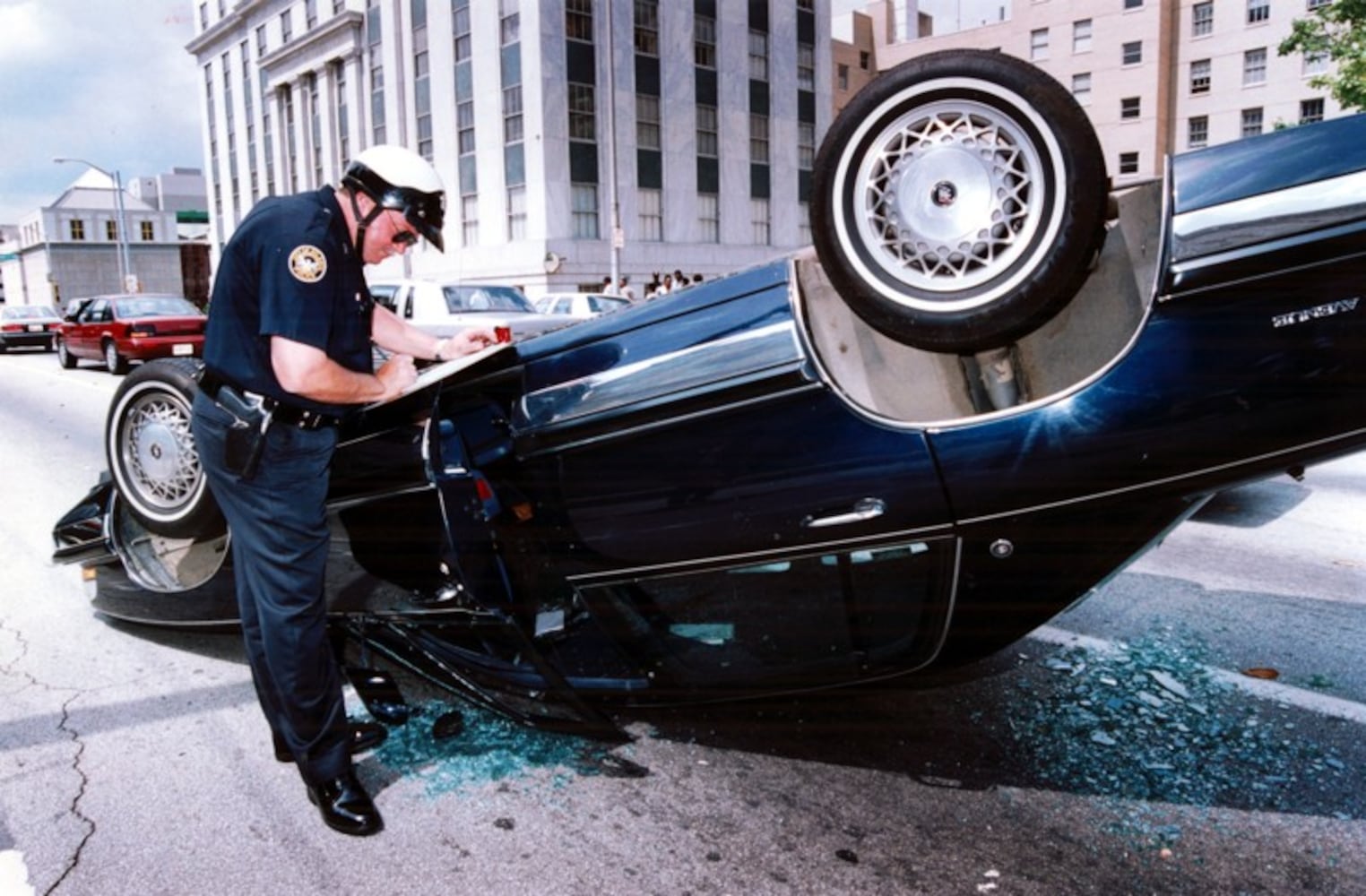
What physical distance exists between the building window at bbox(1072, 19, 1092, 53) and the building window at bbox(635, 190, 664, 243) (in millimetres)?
26910

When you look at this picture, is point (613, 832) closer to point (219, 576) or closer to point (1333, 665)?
point (219, 576)

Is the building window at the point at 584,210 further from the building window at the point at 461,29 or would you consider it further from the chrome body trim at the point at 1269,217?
the chrome body trim at the point at 1269,217

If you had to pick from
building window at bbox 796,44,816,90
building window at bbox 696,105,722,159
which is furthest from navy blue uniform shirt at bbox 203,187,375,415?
building window at bbox 796,44,816,90

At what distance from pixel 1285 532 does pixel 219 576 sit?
525 centimetres

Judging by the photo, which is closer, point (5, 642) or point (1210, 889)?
point (1210, 889)

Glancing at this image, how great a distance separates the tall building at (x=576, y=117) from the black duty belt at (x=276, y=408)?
25.0m

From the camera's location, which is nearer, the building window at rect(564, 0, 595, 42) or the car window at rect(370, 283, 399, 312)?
the car window at rect(370, 283, 399, 312)

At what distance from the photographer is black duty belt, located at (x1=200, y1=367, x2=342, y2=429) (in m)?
2.69

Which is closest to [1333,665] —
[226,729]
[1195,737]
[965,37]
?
[1195,737]

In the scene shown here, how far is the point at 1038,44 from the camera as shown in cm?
4962

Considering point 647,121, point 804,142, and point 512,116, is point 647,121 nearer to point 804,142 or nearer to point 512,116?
point 512,116

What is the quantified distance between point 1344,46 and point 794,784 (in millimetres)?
20923

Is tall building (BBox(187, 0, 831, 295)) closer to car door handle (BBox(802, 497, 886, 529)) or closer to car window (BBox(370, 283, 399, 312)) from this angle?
car window (BBox(370, 283, 399, 312))

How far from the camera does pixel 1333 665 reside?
11.6 feet
